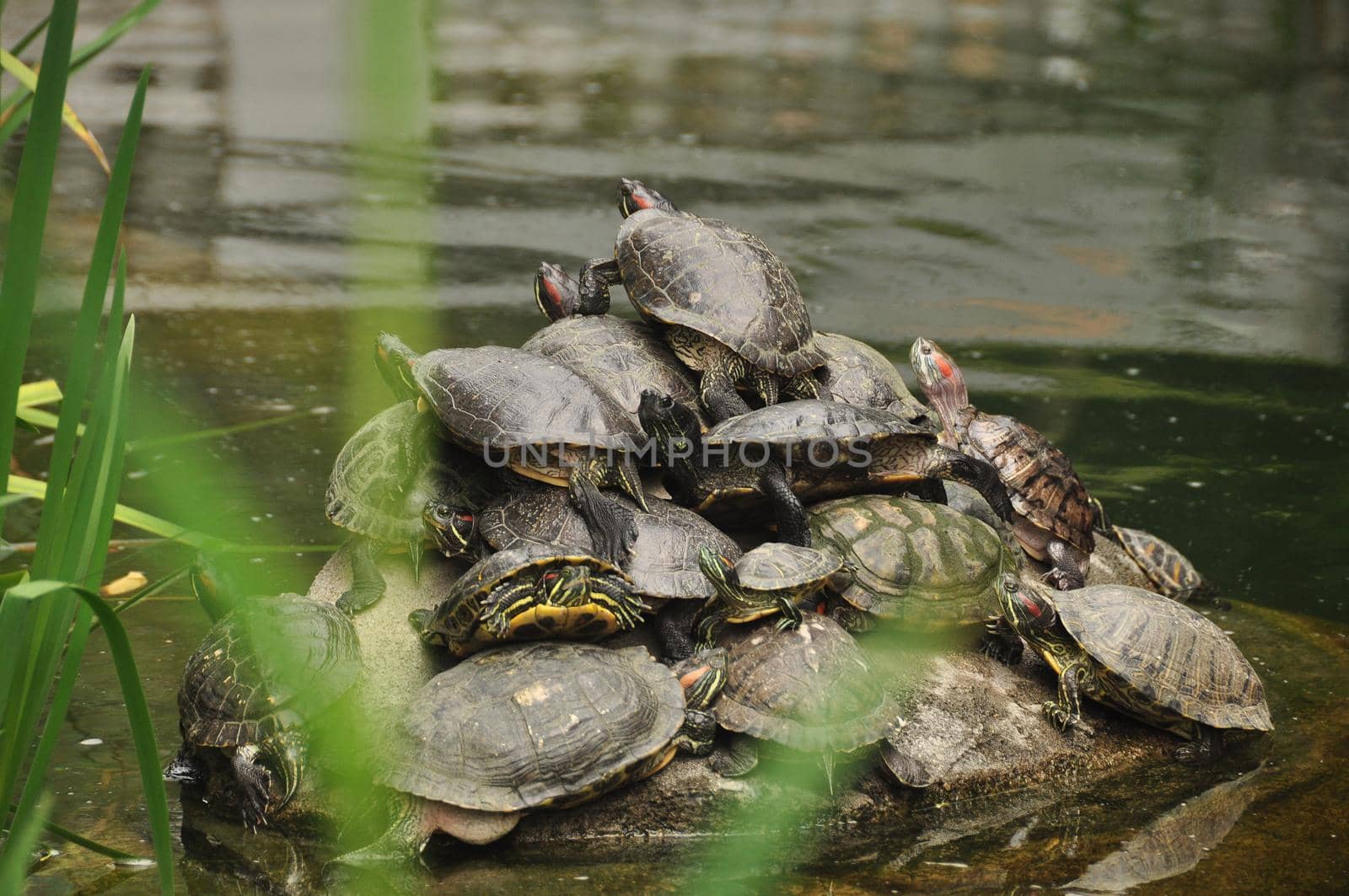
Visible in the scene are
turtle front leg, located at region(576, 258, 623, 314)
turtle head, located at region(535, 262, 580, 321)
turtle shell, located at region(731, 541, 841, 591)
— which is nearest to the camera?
turtle shell, located at region(731, 541, 841, 591)

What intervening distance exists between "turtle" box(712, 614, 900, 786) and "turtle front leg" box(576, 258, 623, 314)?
1353 millimetres

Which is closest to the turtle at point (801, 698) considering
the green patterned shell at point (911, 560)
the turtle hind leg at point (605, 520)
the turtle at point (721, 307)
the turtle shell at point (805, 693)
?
the turtle shell at point (805, 693)

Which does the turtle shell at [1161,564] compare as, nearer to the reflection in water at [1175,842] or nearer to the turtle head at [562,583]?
the reflection in water at [1175,842]

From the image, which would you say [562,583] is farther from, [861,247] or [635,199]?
[861,247]

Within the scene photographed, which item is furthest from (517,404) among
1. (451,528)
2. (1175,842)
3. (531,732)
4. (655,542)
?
(1175,842)

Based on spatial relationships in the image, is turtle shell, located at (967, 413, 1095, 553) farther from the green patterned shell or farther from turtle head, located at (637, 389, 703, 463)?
turtle head, located at (637, 389, 703, 463)

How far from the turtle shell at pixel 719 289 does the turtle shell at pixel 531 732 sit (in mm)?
1077

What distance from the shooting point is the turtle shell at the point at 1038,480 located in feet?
12.8

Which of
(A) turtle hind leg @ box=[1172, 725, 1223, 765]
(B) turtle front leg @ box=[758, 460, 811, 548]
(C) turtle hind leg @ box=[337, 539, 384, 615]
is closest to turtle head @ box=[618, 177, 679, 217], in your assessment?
(B) turtle front leg @ box=[758, 460, 811, 548]

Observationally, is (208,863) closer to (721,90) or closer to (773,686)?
(773,686)

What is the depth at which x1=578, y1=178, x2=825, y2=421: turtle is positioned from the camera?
3.57 metres

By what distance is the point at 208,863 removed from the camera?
273cm

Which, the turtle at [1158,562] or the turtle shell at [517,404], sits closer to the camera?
the turtle shell at [517,404]

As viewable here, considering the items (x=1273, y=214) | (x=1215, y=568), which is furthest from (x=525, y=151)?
(x=1215, y=568)
